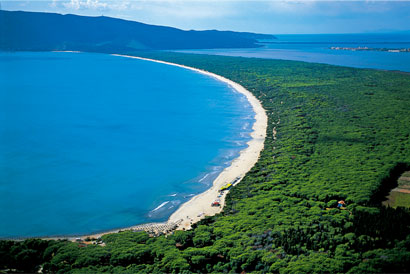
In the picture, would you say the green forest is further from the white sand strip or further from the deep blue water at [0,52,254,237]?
the deep blue water at [0,52,254,237]

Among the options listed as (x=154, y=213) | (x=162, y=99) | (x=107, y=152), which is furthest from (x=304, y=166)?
(x=162, y=99)

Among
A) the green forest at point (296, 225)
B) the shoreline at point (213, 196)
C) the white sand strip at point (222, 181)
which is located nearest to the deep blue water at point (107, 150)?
the shoreline at point (213, 196)

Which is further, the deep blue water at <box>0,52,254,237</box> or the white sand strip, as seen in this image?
the deep blue water at <box>0,52,254,237</box>

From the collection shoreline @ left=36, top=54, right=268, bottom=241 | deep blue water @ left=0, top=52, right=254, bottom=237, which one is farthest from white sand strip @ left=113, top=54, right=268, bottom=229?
deep blue water @ left=0, top=52, right=254, bottom=237

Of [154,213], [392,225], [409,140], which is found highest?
[409,140]

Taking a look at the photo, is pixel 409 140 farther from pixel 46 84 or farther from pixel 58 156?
pixel 46 84

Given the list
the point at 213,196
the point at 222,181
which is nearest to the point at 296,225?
the point at 213,196
